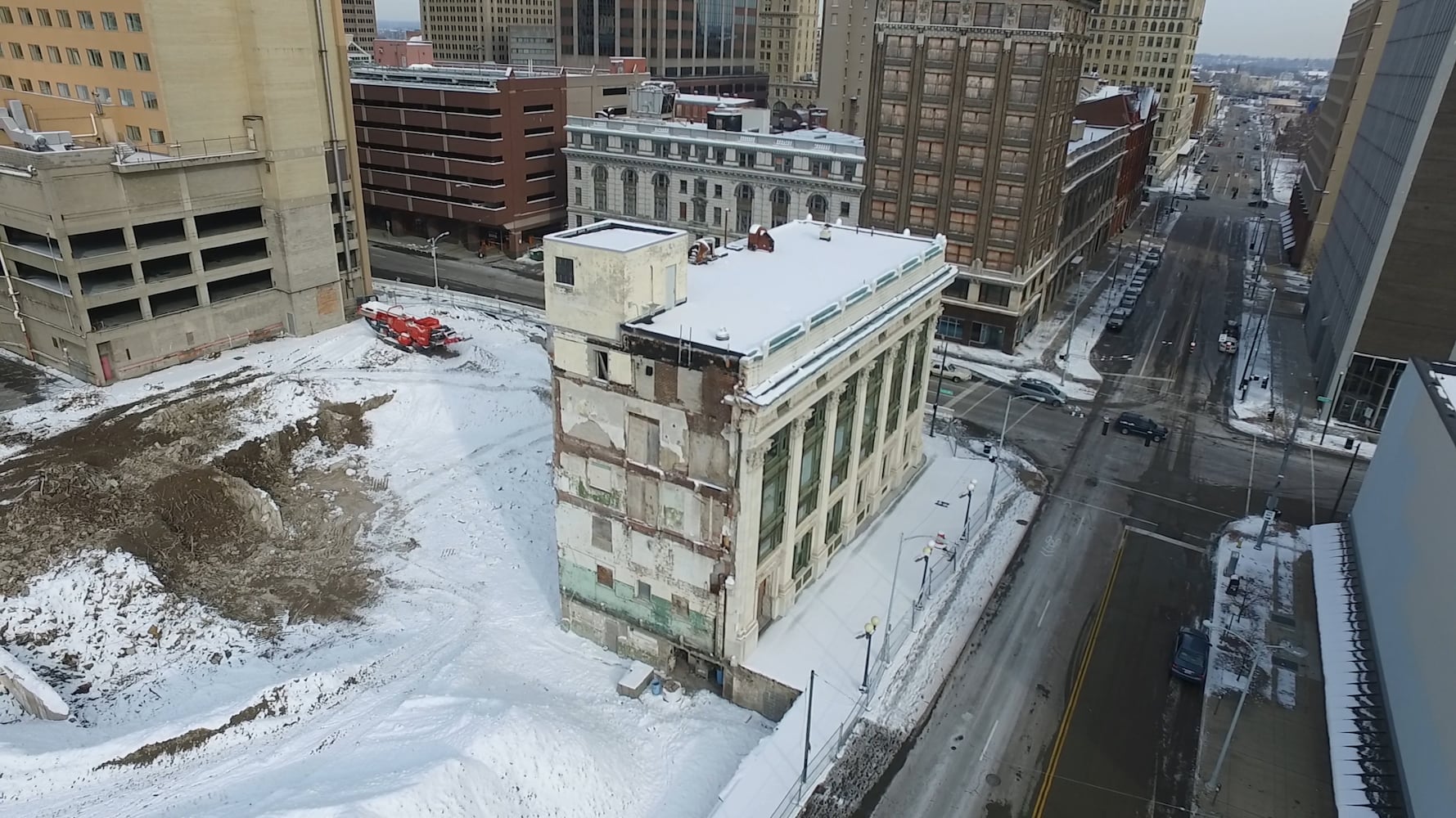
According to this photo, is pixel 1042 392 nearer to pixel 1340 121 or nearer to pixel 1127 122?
pixel 1127 122

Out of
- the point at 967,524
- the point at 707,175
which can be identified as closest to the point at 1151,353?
the point at 967,524

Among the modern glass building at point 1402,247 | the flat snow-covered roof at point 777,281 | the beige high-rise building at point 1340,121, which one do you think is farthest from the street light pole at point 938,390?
the beige high-rise building at point 1340,121

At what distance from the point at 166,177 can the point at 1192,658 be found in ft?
239

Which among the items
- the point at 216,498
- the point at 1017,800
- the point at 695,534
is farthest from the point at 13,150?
the point at 1017,800

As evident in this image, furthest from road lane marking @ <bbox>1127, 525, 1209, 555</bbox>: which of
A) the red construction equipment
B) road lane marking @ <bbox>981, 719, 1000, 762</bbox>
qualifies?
the red construction equipment

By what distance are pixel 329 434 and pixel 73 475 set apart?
47.2 ft

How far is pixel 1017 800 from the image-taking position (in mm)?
33656

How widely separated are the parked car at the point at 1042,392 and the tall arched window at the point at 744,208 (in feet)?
114

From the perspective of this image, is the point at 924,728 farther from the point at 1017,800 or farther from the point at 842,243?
the point at 842,243

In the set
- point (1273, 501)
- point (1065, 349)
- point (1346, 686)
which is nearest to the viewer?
point (1346, 686)

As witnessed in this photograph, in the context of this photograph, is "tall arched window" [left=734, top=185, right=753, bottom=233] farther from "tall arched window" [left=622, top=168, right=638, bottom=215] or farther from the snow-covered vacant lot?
the snow-covered vacant lot

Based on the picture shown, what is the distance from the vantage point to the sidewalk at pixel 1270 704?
33969 mm

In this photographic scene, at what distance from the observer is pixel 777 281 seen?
143ft

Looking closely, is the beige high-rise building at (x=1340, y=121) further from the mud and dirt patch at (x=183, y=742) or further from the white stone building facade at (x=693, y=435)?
the mud and dirt patch at (x=183, y=742)
